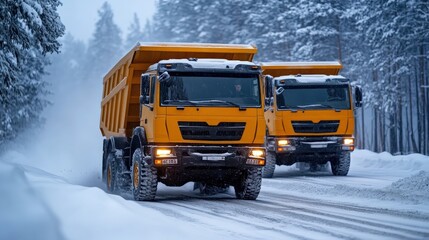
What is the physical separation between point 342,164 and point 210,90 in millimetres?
8197

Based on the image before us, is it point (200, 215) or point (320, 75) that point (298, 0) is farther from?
point (200, 215)

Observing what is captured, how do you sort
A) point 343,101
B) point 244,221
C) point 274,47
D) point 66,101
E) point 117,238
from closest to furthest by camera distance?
point 117,238
point 244,221
point 343,101
point 274,47
point 66,101

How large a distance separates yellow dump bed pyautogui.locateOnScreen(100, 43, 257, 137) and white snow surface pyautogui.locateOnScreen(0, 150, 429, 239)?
190cm

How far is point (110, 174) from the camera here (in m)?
16.1

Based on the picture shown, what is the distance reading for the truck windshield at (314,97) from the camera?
18188 millimetres

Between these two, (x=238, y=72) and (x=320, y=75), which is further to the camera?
(x=320, y=75)

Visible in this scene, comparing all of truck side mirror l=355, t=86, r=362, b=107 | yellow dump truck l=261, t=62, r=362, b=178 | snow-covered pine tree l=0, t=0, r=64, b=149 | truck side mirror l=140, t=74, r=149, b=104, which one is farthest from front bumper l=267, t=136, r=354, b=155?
truck side mirror l=140, t=74, r=149, b=104

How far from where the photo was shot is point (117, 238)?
267 inches

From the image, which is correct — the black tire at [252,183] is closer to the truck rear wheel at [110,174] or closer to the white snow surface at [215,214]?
the white snow surface at [215,214]

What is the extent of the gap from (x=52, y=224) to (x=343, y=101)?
41.9 feet

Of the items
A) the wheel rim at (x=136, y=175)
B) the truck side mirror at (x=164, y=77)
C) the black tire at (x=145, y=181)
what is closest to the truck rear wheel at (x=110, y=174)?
the wheel rim at (x=136, y=175)

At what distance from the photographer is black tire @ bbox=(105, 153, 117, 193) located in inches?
612

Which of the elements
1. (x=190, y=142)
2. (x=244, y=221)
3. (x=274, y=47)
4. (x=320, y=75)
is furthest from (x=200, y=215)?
(x=274, y=47)

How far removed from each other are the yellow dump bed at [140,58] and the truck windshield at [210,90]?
62.4 inches
